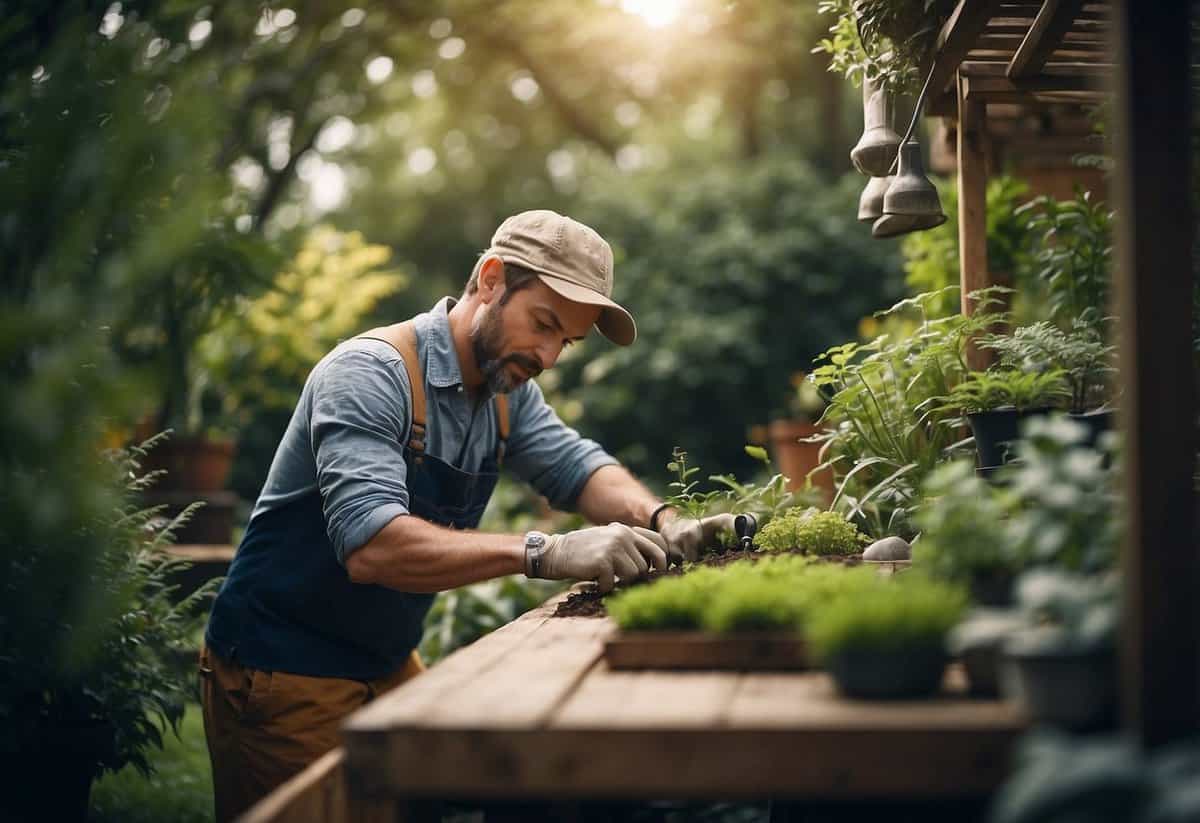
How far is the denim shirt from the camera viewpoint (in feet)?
7.86

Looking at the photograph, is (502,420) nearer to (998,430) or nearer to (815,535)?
(815,535)

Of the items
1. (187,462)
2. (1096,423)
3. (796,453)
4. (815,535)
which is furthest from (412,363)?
(187,462)

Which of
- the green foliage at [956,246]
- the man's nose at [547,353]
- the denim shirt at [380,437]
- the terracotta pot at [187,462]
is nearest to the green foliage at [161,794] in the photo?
the denim shirt at [380,437]

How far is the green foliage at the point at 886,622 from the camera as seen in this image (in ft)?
4.38

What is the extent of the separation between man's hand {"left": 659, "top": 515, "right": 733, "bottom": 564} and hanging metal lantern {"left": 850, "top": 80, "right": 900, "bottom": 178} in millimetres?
1088

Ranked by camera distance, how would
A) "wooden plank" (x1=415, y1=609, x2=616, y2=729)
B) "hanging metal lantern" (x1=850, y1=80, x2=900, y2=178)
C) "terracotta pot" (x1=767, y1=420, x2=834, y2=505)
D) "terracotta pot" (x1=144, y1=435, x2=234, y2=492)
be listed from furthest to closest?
"terracotta pot" (x1=144, y1=435, x2=234, y2=492)
"terracotta pot" (x1=767, y1=420, x2=834, y2=505)
"hanging metal lantern" (x1=850, y1=80, x2=900, y2=178)
"wooden plank" (x1=415, y1=609, x2=616, y2=729)

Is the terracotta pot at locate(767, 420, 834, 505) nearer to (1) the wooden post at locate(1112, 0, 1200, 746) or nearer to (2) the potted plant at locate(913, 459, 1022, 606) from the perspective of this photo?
(2) the potted plant at locate(913, 459, 1022, 606)

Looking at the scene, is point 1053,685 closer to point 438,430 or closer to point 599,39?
point 438,430

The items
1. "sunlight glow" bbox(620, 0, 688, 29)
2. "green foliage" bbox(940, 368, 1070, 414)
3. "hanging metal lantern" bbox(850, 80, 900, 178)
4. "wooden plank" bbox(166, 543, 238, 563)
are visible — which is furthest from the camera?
"wooden plank" bbox(166, 543, 238, 563)

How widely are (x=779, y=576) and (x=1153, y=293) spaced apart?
77 centimetres

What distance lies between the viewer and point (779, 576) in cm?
183

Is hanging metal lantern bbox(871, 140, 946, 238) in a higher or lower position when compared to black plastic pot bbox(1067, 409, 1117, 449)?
higher

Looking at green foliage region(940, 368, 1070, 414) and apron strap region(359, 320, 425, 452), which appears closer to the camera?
green foliage region(940, 368, 1070, 414)

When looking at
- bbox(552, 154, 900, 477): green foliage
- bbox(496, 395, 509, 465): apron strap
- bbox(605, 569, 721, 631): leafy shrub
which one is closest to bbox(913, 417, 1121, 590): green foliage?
bbox(605, 569, 721, 631): leafy shrub
